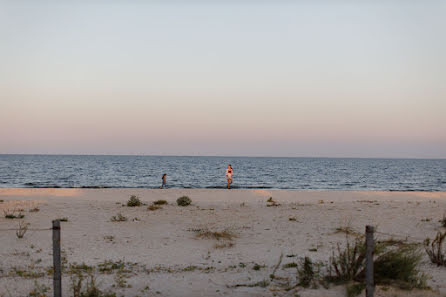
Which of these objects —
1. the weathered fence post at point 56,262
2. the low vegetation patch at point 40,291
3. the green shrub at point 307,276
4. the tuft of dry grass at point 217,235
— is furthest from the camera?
the tuft of dry grass at point 217,235

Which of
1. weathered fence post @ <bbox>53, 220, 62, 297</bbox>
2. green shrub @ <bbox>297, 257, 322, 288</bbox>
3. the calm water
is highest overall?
weathered fence post @ <bbox>53, 220, 62, 297</bbox>

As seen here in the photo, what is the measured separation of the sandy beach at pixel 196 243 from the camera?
25.0 feet

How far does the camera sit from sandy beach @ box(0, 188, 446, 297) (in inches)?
300

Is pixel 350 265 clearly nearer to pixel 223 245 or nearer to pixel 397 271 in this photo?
pixel 397 271

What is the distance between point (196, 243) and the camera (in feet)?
38.0

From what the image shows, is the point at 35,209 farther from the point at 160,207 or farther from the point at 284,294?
the point at 284,294

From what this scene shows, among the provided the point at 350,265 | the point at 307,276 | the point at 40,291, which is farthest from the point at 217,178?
the point at 40,291

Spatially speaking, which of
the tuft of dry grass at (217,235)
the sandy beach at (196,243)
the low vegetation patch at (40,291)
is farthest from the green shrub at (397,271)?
the low vegetation patch at (40,291)

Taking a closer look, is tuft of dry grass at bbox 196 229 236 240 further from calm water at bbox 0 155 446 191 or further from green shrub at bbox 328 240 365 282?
calm water at bbox 0 155 446 191

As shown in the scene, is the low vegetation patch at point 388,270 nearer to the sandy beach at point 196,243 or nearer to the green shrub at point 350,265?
the green shrub at point 350,265

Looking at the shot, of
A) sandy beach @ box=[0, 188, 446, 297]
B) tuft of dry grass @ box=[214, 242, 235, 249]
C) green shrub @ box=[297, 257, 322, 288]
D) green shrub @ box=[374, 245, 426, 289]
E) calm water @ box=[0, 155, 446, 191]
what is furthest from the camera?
calm water @ box=[0, 155, 446, 191]

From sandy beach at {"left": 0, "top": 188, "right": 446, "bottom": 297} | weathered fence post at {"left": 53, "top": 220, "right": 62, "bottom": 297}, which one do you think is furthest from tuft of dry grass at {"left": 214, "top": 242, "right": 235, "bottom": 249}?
weathered fence post at {"left": 53, "top": 220, "right": 62, "bottom": 297}

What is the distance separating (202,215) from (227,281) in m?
8.82

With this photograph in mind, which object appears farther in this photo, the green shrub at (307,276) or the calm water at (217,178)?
the calm water at (217,178)
